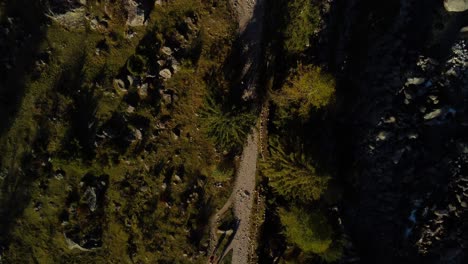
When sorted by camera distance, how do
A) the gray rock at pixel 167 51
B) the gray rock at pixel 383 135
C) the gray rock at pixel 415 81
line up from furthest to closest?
the gray rock at pixel 383 135 < the gray rock at pixel 415 81 < the gray rock at pixel 167 51

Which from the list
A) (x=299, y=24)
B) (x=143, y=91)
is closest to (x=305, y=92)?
(x=299, y=24)

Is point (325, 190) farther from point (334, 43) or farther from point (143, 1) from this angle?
point (143, 1)

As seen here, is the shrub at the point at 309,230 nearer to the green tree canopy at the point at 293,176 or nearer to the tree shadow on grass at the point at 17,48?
the green tree canopy at the point at 293,176

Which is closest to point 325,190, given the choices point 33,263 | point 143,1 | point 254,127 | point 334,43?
point 254,127

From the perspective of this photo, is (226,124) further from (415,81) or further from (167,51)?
(415,81)


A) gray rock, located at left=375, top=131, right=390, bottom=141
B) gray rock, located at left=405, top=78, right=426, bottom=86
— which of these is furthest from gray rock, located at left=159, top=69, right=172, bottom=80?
gray rock, located at left=405, top=78, right=426, bottom=86

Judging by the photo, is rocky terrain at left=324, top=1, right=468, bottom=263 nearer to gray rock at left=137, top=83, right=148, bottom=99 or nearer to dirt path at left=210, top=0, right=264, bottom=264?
dirt path at left=210, top=0, right=264, bottom=264

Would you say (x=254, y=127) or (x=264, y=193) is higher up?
(x=254, y=127)

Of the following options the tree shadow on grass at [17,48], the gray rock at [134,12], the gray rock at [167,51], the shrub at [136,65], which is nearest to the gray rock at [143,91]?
the shrub at [136,65]
